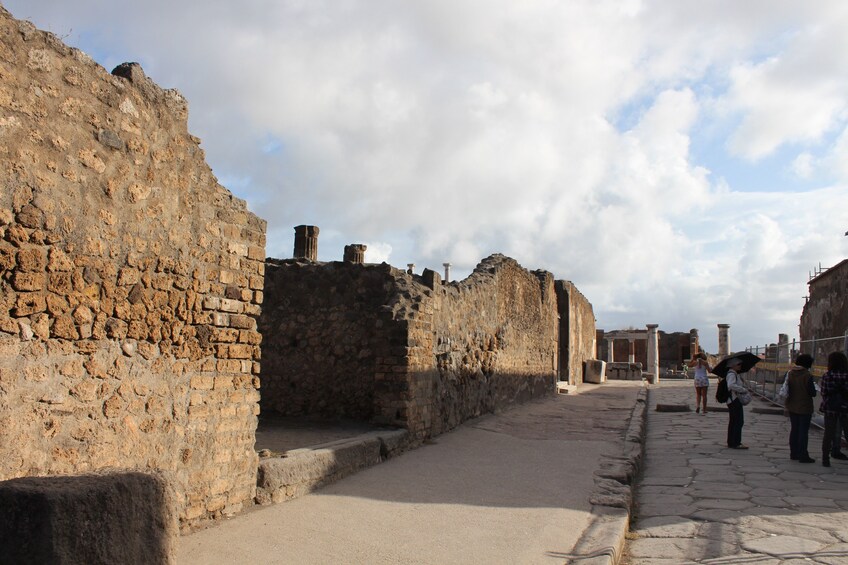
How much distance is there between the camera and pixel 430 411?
8812 millimetres

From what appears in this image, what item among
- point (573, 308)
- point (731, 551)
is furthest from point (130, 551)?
point (573, 308)

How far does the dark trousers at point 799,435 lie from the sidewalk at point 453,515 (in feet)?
5.74

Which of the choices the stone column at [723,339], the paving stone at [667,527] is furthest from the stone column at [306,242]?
the stone column at [723,339]

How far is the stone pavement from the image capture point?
431 cm

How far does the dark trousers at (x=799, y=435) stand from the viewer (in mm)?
7770

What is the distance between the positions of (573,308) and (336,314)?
15877mm

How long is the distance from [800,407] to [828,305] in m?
16.2

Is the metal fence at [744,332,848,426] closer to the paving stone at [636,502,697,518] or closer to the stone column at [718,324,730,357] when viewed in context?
the paving stone at [636,502,697,518]

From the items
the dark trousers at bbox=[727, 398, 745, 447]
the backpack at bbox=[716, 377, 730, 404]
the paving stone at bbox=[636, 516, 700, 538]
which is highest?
the backpack at bbox=[716, 377, 730, 404]

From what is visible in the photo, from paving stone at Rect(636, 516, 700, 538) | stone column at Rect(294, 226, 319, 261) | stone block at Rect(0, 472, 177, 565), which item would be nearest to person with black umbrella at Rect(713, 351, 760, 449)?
paving stone at Rect(636, 516, 700, 538)

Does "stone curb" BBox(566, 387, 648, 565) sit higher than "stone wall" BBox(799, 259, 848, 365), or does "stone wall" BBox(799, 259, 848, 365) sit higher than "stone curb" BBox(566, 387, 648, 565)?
"stone wall" BBox(799, 259, 848, 365)

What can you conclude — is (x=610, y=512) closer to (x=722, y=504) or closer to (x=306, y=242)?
(x=722, y=504)

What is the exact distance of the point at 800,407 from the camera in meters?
7.79

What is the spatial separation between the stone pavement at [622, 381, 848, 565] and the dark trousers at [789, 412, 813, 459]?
0.47 feet
